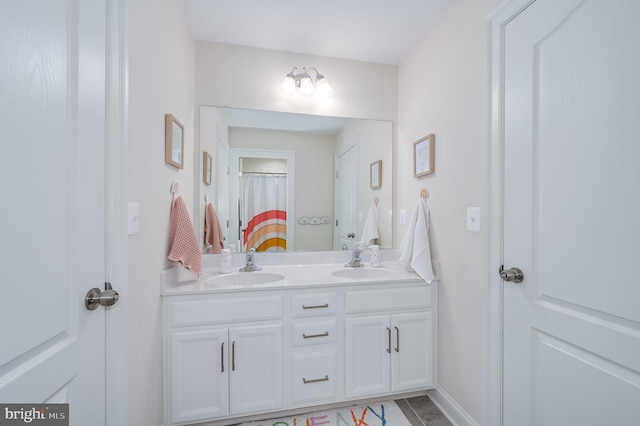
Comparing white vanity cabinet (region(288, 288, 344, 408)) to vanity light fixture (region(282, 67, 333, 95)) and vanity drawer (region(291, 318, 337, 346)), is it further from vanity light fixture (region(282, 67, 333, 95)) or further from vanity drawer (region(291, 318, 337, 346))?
vanity light fixture (region(282, 67, 333, 95))

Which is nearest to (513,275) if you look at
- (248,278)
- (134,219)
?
(248,278)

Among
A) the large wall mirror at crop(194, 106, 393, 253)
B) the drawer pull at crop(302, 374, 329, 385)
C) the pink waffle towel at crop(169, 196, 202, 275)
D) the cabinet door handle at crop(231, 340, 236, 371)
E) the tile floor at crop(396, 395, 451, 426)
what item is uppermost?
the large wall mirror at crop(194, 106, 393, 253)

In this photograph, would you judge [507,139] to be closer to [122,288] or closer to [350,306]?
[350,306]

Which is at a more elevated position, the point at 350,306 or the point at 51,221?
the point at 51,221

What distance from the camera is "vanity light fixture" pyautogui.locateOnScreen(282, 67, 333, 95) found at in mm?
2006

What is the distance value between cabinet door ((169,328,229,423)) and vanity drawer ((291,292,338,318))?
39cm

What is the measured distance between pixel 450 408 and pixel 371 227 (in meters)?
1.22

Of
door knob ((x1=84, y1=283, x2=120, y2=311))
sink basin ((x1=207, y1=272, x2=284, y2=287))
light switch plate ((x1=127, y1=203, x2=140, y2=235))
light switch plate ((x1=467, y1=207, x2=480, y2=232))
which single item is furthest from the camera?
sink basin ((x1=207, y1=272, x2=284, y2=287))

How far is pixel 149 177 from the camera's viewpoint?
47.6 inches

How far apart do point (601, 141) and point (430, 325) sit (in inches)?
50.3

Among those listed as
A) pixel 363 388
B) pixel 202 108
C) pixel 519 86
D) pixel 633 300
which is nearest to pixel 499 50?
pixel 519 86

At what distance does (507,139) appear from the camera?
1.25m

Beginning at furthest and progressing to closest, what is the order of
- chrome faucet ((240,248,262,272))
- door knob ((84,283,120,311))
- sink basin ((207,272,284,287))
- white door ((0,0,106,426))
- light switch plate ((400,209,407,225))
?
light switch plate ((400,209,407,225))
chrome faucet ((240,248,262,272))
sink basin ((207,272,284,287))
door knob ((84,283,120,311))
white door ((0,0,106,426))

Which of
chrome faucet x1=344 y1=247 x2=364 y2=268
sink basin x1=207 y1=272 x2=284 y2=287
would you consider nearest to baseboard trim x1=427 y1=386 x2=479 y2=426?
chrome faucet x1=344 y1=247 x2=364 y2=268
